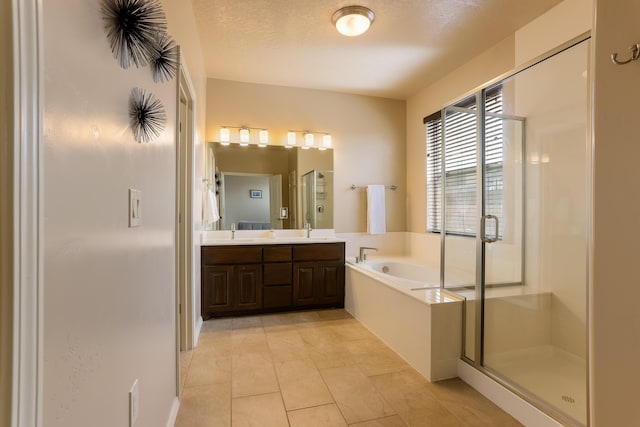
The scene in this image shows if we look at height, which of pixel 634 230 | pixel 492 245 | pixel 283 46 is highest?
pixel 283 46

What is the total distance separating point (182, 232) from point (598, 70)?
7.99 ft

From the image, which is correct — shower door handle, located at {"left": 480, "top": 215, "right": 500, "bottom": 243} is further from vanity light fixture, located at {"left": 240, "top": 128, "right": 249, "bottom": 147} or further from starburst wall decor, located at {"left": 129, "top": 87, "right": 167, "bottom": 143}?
vanity light fixture, located at {"left": 240, "top": 128, "right": 249, "bottom": 147}

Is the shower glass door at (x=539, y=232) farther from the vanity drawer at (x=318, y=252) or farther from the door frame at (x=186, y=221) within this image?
the door frame at (x=186, y=221)

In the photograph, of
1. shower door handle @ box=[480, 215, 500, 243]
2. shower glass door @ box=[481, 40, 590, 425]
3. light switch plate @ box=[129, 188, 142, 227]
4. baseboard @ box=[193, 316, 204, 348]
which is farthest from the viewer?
baseboard @ box=[193, 316, 204, 348]

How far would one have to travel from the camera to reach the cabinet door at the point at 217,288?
3.09 metres

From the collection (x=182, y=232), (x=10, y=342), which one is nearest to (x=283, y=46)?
(x=182, y=232)

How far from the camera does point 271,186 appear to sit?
379cm

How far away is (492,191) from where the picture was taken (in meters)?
2.25

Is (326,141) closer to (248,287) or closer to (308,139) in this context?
(308,139)

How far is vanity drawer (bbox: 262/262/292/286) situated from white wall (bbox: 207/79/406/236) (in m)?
0.96

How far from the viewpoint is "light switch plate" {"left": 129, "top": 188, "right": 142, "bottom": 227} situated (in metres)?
1.01

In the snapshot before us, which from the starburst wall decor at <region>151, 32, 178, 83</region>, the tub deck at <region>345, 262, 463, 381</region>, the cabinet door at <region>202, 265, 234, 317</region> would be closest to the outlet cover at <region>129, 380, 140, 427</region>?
the starburst wall decor at <region>151, 32, 178, 83</region>

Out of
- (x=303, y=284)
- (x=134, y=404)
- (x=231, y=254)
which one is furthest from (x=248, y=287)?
(x=134, y=404)

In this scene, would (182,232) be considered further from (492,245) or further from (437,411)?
(492,245)
